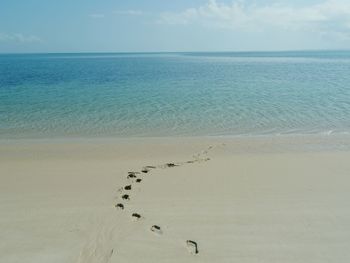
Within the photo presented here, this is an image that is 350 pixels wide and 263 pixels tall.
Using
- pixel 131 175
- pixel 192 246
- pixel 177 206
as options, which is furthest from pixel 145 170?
pixel 192 246

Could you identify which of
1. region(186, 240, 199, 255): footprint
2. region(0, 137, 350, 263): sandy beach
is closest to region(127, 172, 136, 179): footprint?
region(0, 137, 350, 263): sandy beach

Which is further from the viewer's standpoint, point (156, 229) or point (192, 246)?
point (156, 229)

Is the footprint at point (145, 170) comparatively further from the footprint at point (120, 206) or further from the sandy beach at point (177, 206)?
the footprint at point (120, 206)

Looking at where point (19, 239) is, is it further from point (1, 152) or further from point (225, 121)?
point (225, 121)

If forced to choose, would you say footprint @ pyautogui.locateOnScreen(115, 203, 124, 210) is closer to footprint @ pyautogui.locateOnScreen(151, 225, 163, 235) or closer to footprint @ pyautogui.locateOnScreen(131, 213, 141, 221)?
footprint @ pyautogui.locateOnScreen(131, 213, 141, 221)

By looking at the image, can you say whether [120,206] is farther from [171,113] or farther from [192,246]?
[171,113]

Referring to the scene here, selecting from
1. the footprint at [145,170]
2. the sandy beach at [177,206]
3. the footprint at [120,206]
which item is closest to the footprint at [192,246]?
the sandy beach at [177,206]

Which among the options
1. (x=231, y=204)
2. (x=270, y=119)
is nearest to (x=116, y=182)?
(x=231, y=204)
